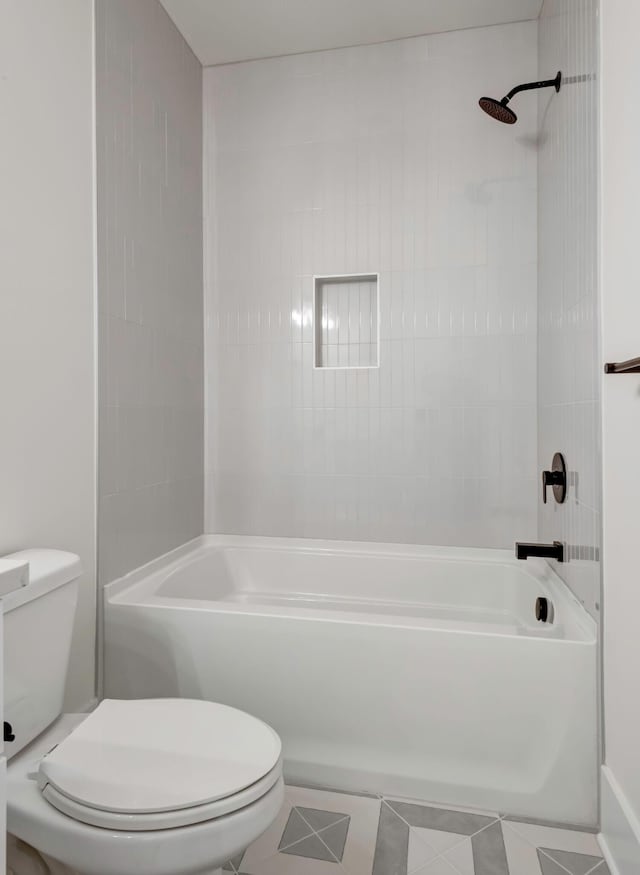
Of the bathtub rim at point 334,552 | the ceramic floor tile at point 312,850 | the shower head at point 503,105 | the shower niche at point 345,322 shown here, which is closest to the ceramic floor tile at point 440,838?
the ceramic floor tile at point 312,850

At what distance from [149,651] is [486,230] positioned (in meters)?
2.05

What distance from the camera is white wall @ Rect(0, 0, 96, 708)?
4.71ft

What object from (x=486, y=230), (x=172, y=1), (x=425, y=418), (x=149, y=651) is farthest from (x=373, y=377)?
(x=172, y=1)

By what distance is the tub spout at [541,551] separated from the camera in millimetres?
Answer: 1771

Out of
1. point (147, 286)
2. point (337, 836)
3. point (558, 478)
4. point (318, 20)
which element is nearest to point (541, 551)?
point (558, 478)

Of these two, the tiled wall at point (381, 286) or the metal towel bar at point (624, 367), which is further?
the tiled wall at point (381, 286)

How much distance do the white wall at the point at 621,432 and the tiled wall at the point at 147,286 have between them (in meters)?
1.49

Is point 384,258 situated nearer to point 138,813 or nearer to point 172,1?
point 172,1

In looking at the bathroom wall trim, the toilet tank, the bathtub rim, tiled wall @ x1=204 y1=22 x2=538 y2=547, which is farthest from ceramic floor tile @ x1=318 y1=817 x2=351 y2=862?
tiled wall @ x1=204 y1=22 x2=538 y2=547

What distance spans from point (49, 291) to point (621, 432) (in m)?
1.56

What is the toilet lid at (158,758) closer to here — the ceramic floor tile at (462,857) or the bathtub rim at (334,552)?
the bathtub rim at (334,552)

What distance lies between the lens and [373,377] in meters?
2.44

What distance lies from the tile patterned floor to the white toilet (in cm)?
42

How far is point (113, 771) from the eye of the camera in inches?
43.2
